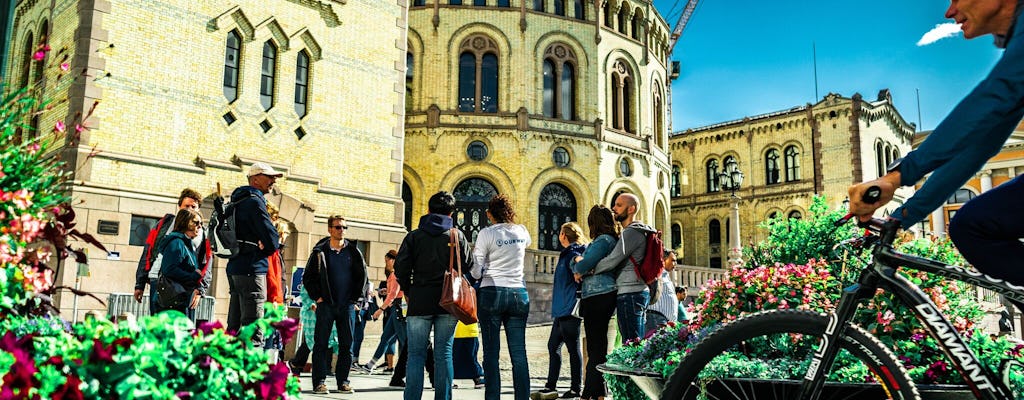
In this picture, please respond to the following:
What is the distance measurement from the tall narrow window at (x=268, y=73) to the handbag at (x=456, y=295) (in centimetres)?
1266

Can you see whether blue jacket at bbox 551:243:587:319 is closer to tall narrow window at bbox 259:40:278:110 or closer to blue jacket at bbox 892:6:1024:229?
blue jacket at bbox 892:6:1024:229

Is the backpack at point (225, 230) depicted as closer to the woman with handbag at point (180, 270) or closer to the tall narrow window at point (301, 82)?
the woman with handbag at point (180, 270)

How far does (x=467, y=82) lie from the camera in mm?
30750

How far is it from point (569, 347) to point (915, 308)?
5480 mm

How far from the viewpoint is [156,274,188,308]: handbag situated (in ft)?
22.3

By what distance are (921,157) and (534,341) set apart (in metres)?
13.8

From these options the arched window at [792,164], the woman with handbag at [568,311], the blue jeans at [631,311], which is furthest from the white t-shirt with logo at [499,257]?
the arched window at [792,164]

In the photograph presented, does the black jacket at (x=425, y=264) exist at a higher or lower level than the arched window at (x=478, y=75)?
lower

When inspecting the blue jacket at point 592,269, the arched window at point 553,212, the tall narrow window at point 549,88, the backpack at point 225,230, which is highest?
the tall narrow window at point 549,88

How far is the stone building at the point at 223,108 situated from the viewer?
47.2 feet

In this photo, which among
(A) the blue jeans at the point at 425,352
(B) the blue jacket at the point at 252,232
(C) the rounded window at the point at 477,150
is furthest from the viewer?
(C) the rounded window at the point at 477,150

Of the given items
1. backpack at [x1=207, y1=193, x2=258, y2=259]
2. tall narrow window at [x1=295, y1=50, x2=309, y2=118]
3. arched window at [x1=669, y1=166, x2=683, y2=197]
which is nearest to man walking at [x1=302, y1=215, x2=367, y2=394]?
backpack at [x1=207, y1=193, x2=258, y2=259]

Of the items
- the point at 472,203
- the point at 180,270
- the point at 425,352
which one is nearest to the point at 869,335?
the point at 425,352

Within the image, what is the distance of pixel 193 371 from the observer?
1.94 m
